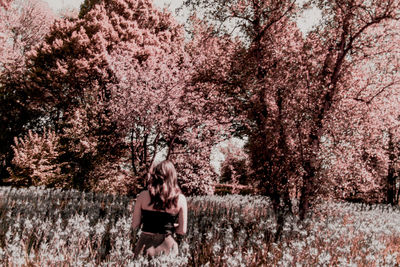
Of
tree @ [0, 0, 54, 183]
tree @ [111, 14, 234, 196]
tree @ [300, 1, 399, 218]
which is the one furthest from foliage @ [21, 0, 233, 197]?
tree @ [300, 1, 399, 218]

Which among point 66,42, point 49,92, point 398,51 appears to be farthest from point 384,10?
point 49,92

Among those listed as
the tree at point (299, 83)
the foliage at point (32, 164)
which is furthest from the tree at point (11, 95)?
the tree at point (299, 83)

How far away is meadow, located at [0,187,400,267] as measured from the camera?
13.1ft

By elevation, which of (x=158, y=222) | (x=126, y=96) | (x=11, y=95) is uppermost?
(x=11, y=95)

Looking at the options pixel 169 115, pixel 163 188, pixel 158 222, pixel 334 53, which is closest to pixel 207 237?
pixel 158 222

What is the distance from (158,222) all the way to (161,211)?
153mm

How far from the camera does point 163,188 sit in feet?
11.9

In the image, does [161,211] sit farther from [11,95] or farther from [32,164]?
[11,95]

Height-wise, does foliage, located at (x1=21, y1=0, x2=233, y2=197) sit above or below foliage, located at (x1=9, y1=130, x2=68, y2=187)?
above

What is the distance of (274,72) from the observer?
791 cm

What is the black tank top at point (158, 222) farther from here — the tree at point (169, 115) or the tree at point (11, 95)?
the tree at point (11, 95)

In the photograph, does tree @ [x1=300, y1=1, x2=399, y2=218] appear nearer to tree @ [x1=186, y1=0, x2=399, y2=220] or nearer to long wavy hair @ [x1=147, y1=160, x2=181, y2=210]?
tree @ [x1=186, y1=0, x2=399, y2=220]

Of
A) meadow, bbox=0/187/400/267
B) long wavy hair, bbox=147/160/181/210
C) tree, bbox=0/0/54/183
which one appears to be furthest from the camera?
tree, bbox=0/0/54/183

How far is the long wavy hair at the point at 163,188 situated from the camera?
366 cm
